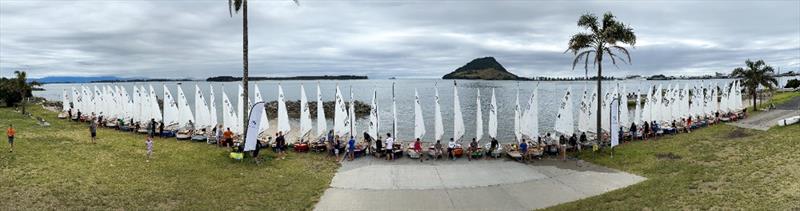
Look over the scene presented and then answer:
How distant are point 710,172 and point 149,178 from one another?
2085cm

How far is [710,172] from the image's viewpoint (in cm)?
1692

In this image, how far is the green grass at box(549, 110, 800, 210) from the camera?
13234mm

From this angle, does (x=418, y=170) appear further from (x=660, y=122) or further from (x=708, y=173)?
(x=660, y=122)

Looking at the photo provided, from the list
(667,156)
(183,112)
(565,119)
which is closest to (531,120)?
(565,119)

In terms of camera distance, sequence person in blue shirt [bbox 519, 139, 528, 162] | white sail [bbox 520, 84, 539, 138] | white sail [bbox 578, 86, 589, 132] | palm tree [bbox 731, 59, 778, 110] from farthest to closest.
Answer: palm tree [bbox 731, 59, 778, 110], white sail [bbox 578, 86, 589, 132], white sail [bbox 520, 84, 539, 138], person in blue shirt [bbox 519, 139, 528, 162]

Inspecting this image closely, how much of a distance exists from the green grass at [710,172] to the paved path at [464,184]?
50.4 inches

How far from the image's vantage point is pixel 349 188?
55.2ft

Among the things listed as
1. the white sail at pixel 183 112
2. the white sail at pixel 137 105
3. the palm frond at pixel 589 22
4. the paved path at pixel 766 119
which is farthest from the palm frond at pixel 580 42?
the white sail at pixel 137 105

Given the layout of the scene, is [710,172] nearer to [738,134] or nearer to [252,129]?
[738,134]

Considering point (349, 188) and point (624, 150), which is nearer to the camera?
point (349, 188)

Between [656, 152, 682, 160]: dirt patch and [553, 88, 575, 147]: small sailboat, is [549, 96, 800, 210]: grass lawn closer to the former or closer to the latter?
[656, 152, 682, 160]: dirt patch

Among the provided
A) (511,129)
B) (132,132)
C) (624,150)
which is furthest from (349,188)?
(511,129)

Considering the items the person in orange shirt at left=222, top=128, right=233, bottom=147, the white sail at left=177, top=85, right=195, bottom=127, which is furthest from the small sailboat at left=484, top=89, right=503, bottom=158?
the white sail at left=177, top=85, right=195, bottom=127

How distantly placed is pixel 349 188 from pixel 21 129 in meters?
25.5
